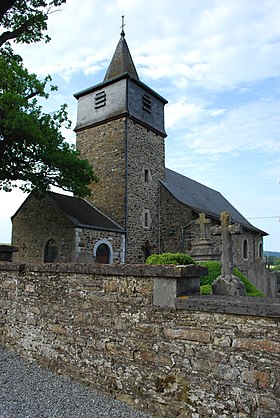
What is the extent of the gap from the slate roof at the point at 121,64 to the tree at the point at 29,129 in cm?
730

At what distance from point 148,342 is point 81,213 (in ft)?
44.3

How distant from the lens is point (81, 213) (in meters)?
16.5

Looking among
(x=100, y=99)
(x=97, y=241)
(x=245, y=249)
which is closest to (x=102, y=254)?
(x=97, y=241)

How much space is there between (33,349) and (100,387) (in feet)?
5.09

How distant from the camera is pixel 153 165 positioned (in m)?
20.1

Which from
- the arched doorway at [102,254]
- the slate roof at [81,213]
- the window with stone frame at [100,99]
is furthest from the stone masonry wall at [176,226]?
the window with stone frame at [100,99]

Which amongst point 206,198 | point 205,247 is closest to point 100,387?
point 205,247

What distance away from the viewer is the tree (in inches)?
455

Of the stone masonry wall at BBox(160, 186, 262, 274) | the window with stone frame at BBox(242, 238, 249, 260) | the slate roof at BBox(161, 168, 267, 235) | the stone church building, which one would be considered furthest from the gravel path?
the window with stone frame at BBox(242, 238, 249, 260)

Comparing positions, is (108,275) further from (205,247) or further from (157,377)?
(205,247)

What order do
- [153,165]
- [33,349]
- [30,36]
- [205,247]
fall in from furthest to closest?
1. [153,165]
2. [30,36]
3. [205,247]
4. [33,349]

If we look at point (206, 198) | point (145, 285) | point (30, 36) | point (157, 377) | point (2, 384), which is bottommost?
point (2, 384)

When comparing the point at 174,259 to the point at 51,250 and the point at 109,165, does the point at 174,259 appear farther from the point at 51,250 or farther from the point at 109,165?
the point at 109,165

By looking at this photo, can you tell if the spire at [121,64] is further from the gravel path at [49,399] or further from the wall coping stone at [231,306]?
the wall coping stone at [231,306]
